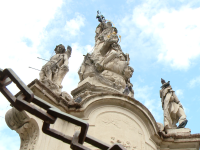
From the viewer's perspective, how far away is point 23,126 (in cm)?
639

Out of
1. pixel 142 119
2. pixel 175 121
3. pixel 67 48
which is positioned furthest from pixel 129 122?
pixel 67 48

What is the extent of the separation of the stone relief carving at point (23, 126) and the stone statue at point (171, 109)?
4538 millimetres

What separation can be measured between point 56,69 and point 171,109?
4.43 meters

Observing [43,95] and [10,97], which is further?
[43,95]

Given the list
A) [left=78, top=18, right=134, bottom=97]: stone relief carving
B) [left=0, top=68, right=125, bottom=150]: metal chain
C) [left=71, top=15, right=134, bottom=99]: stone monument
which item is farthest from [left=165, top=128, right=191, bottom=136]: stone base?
[left=0, top=68, right=125, bottom=150]: metal chain

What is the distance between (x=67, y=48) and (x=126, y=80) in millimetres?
3218

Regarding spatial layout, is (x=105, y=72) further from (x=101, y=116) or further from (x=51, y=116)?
(x=51, y=116)

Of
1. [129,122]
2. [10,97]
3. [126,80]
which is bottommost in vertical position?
[10,97]

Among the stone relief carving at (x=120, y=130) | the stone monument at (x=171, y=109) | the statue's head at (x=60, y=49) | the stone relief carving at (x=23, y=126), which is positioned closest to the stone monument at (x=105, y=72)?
the stone monument at (x=171, y=109)

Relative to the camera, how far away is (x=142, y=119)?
7.75 m

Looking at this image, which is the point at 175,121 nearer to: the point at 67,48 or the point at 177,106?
the point at 177,106

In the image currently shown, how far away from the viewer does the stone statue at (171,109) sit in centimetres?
880

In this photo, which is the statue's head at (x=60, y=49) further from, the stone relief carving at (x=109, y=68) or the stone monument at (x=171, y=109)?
the stone monument at (x=171, y=109)

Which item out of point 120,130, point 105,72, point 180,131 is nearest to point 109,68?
point 105,72
